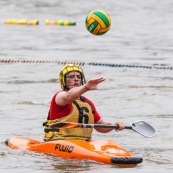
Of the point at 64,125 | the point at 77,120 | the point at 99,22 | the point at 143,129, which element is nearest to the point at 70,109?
the point at 77,120

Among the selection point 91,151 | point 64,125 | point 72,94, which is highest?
point 72,94

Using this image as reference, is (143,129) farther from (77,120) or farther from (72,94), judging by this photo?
(72,94)

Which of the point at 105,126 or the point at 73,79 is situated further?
the point at 73,79

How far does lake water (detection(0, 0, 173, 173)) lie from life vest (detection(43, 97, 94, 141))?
397mm

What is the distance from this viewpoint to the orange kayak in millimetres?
10781

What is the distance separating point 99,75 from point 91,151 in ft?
36.0

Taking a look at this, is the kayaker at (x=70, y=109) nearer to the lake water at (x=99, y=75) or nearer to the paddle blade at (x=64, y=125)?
the paddle blade at (x=64, y=125)

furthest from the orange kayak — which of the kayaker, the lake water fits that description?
the kayaker

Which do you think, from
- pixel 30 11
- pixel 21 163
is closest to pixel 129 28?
pixel 30 11

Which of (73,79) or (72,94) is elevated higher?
(73,79)

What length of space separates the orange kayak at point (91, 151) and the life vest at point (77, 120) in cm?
18

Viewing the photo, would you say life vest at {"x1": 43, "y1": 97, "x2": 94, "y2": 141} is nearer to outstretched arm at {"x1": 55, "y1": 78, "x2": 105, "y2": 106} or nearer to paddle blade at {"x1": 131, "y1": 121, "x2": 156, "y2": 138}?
outstretched arm at {"x1": 55, "y1": 78, "x2": 105, "y2": 106}

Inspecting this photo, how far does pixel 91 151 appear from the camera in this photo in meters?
11.1

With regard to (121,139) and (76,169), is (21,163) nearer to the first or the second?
(76,169)
